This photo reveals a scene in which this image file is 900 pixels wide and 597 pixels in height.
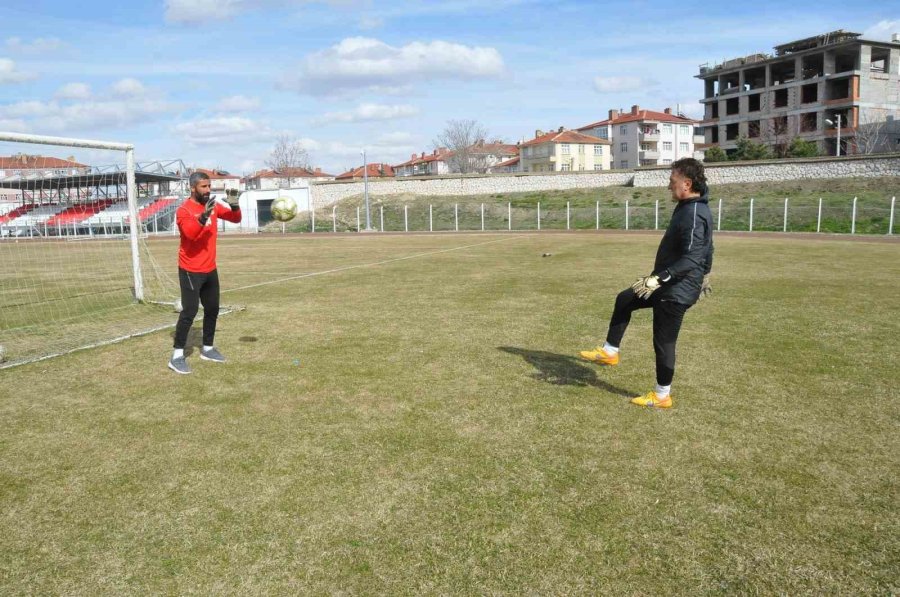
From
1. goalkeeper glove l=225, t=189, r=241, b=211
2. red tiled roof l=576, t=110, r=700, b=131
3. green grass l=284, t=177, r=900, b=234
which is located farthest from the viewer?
red tiled roof l=576, t=110, r=700, b=131

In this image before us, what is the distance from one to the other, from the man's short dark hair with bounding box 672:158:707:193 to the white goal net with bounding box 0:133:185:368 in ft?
23.9

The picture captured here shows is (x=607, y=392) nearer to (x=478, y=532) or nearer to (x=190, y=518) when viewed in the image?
(x=478, y=532)

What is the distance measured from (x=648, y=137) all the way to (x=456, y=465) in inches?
3871

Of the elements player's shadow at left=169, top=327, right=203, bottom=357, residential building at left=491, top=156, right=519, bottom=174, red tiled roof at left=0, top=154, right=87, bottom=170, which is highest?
residential building at left=491, top=156, right=519, bottom=174

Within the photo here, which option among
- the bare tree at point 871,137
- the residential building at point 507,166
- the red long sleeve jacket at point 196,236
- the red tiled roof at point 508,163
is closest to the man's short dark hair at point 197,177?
the red long sleeve jacket at point 196,236

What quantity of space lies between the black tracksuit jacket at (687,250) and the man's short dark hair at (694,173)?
3.9 inches

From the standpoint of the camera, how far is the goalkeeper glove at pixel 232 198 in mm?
7307

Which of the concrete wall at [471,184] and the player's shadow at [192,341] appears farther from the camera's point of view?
the concrete wall at [471,184]

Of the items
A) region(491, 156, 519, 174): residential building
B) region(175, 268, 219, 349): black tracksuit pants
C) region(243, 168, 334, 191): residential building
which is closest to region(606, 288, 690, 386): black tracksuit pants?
region(175, 268, 219, 349): black tracksuit pants

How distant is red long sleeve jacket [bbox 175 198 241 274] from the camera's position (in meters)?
6.95

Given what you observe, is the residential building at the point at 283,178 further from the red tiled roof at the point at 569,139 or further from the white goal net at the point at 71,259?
the white goal net at the point at 71,259

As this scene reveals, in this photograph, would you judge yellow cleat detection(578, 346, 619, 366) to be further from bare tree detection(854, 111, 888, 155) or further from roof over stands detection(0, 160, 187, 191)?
bare tree detection(854, 111, 888, 155)

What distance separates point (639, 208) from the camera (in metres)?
40.7

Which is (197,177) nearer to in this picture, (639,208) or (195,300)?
(195,300)
